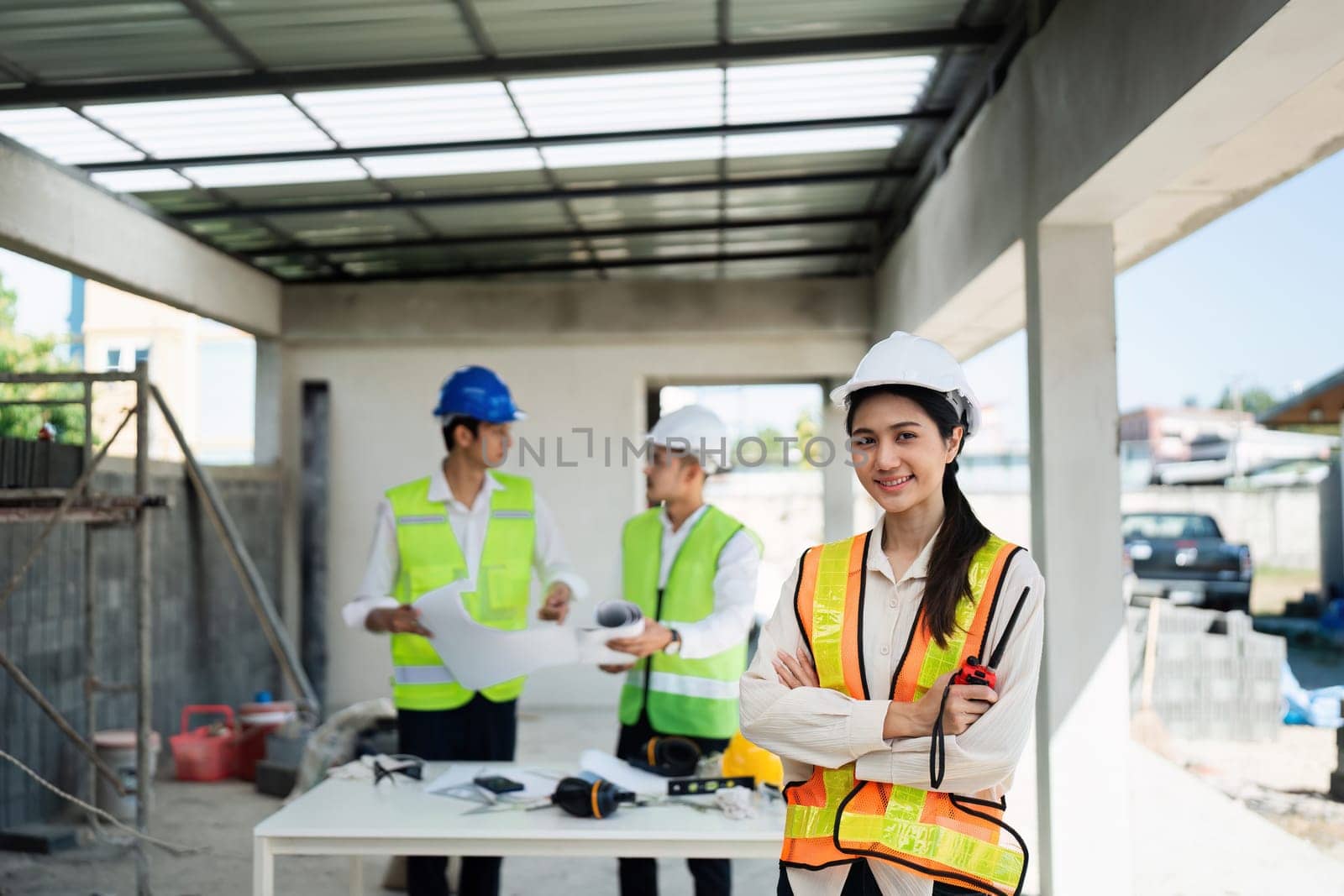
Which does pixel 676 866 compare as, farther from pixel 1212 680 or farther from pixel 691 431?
pixel 1212 680

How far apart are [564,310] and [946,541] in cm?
751

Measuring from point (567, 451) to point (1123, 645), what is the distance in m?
5.53

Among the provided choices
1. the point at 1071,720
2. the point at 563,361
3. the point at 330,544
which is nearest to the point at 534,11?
the point at 1071,720

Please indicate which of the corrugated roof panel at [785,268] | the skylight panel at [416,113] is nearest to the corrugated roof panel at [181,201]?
the skylight panel at [416,113]

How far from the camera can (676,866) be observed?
4.94 meters

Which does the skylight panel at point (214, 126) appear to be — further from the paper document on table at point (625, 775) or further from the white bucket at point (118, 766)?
the paper document on table at point (625, 775)

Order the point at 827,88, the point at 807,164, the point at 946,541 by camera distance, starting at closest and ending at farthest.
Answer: the point at 946,541, the point at 827,88, the point at 807,164

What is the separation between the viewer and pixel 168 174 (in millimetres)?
6109

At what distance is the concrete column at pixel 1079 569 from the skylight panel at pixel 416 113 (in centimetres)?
259

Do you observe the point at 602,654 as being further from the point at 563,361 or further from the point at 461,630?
the point at 563,361

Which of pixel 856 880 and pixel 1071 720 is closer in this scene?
pixel 856 880

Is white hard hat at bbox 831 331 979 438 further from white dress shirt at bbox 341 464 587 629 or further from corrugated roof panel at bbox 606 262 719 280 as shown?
Answer: corrugated roof panel at bbox 606 262 719 280

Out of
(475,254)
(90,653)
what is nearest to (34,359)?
(475,254)

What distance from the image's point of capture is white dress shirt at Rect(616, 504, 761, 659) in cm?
309
